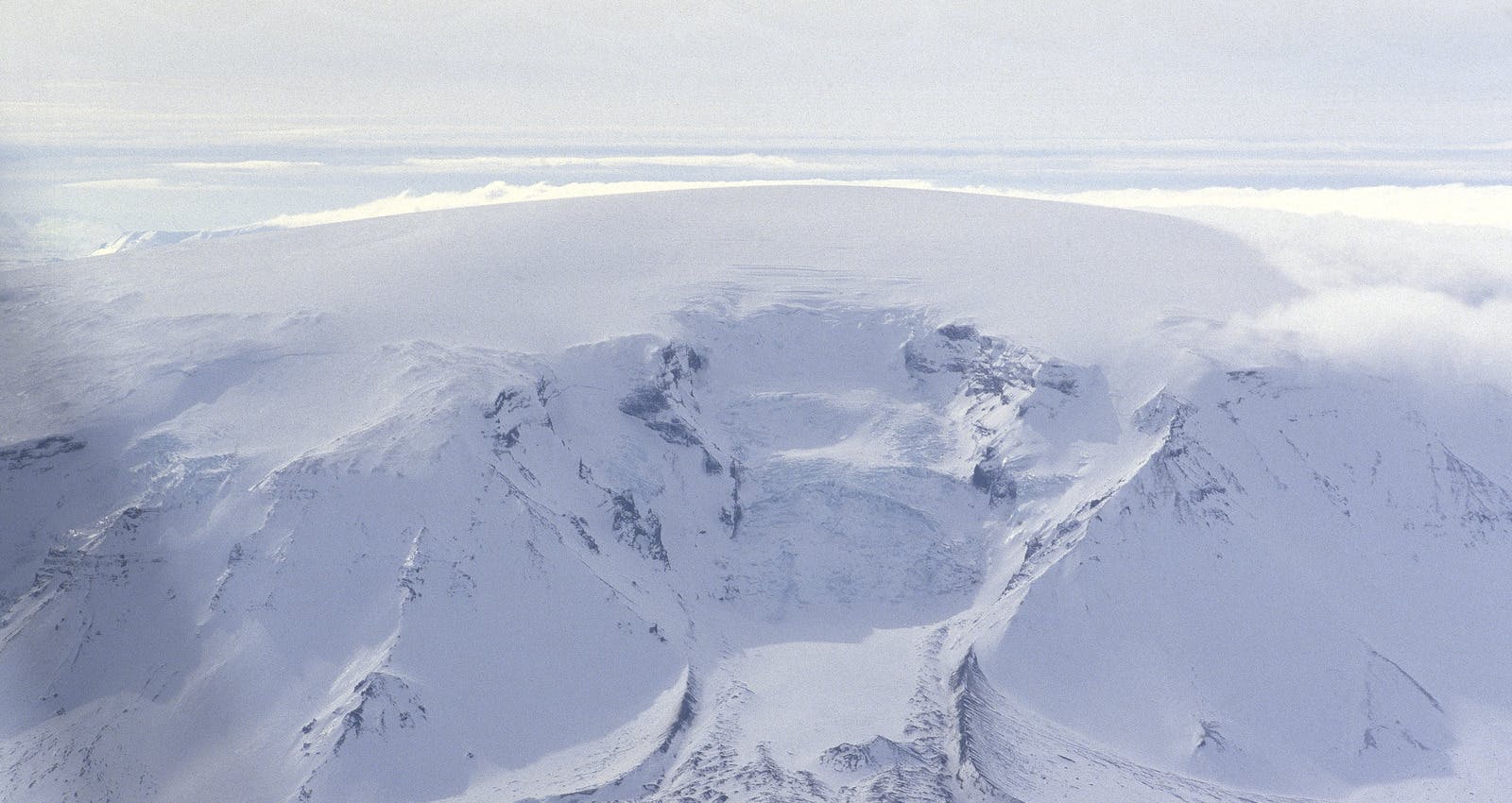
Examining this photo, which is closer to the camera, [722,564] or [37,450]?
[37,450]

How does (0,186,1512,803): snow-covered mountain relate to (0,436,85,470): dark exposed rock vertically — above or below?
below

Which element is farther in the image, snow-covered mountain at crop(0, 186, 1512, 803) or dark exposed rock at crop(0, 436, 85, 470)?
dark exposed rock at crop(0, 436, 85, 470)

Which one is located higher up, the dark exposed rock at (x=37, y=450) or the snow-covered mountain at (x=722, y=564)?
the dark exposed rock at (x=37, y=450)

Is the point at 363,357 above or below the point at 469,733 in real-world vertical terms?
above

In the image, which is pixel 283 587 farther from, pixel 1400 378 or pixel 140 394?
pixel 1400 378

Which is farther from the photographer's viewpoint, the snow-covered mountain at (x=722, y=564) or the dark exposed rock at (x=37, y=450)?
the dark exposed rock at (x=37, y=450)

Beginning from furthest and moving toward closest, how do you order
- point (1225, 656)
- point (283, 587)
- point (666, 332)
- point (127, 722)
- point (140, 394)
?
point (666, 332), point (140, 394), point (1225, 656), point (283, 587), point (127, 722)

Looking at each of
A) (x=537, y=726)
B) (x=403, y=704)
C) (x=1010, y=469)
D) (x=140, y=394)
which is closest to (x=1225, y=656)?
(x=1010, y=469)

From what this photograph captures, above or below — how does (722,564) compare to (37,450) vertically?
below
